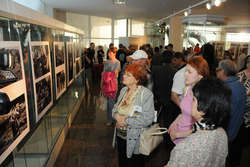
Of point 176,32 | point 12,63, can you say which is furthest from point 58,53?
point 176,32

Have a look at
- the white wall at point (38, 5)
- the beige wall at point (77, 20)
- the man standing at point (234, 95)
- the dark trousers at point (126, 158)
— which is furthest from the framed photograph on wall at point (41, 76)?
the beige wall at point (77, 20)

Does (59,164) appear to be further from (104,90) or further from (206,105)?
(206,105)

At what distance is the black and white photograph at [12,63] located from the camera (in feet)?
4.41

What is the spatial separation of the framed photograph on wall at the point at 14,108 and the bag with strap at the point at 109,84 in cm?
231

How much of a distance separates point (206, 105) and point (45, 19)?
233 cm

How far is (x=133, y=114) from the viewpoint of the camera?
6.91 ft

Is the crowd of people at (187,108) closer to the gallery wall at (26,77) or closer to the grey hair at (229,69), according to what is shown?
the grey hair at (229,69)

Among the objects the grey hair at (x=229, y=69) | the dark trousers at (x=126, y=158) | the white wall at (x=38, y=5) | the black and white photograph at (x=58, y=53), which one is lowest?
the dark trousers at (x=126, y=158)

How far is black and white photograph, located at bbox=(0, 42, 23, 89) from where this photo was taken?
134 cm

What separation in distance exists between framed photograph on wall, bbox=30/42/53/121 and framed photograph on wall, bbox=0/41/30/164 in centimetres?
36

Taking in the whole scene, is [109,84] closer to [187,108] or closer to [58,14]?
[187,108]

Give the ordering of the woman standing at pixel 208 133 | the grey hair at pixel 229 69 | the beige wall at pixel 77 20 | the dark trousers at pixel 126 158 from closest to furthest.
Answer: the woman standing at pixel 208 133, the dark trousers at pixel 126 158, the grey hair at pixel 229 69, the beige wall at pixel 77 20

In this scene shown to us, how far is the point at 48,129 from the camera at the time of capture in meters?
2.97

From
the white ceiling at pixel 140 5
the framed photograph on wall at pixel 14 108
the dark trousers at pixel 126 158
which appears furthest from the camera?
the white ceiling at pixel 140 5
